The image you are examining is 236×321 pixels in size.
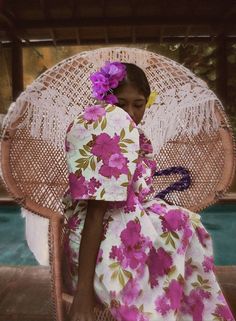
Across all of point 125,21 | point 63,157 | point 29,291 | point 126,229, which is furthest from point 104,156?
point 125,21

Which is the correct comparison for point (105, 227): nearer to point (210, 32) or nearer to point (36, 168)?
point (36, 168)

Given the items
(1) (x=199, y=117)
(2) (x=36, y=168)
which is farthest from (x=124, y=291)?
(1) (x=199, y=117)

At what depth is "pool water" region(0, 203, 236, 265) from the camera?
4383 mm

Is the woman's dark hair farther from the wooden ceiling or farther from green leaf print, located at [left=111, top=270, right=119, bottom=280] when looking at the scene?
the wooden ceiling

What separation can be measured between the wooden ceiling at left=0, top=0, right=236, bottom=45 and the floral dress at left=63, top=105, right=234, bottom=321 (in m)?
4.14

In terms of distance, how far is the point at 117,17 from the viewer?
211 inches

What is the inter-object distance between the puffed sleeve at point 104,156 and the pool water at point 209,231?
130 inches

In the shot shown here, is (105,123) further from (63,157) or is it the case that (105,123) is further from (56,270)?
(63,157)

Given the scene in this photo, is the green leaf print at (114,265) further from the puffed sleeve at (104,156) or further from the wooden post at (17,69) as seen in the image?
the wooden post at (17,69)

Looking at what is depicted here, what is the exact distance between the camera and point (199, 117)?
1869 mm

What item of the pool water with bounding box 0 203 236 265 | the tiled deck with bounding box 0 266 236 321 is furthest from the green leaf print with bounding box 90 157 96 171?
the pool water with bounding box 0 203 236 265

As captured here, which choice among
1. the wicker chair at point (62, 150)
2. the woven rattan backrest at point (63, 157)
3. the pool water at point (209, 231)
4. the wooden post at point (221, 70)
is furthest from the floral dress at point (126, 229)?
the wooden post at point (221, 70)

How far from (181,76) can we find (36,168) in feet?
2.23

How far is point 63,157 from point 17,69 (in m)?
4.85
